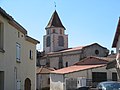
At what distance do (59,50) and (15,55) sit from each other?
7042cm

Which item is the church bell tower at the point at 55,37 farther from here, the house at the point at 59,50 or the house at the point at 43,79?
the house at the point at 43,79

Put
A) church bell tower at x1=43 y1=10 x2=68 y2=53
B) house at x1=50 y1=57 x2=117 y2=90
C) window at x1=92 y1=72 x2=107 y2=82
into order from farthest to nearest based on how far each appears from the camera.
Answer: church bell tower at x1=43 y1=10 x2=68 y2=53, window at x1=92 y1=72 x2=107 y2=82, house at x1=50 y1=57 x2=117 y2=90

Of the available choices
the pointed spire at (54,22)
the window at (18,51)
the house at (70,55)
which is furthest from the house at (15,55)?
the pointed spire at (54,22)

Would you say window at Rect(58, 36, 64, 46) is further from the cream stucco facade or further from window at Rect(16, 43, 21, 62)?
window at Rect(16, 43, 21, 62)

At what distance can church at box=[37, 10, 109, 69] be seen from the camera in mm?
81969

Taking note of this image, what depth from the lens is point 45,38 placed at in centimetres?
9919

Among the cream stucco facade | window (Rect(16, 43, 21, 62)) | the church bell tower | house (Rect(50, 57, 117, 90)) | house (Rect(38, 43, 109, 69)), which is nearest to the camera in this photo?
window (Rect(16, 43, 21, 62))

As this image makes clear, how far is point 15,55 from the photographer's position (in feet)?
80.9

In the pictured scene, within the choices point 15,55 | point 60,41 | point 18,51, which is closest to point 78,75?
point 18,51

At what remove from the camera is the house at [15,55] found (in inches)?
822

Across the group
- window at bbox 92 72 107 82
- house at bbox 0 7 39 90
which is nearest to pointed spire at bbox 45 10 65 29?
window at bbox 92 72 107 82

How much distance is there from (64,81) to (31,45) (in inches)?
820

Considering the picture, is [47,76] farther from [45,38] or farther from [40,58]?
[45,38]

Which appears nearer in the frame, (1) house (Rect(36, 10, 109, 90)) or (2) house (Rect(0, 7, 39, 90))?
(2) house (Rect(0, 7, 39, 90))
